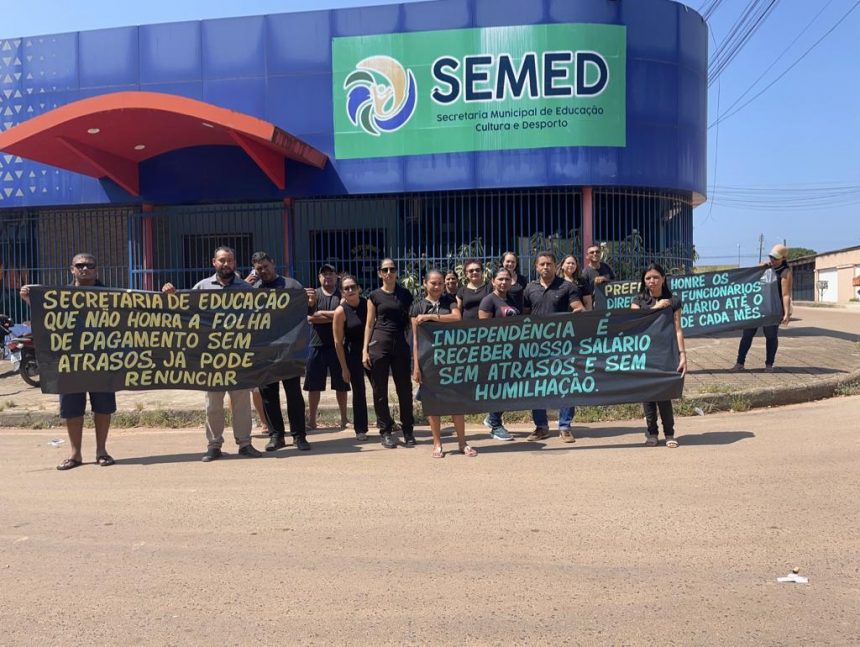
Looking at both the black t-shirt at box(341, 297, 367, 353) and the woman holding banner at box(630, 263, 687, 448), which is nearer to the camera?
the woman holding banner at box(630, 263, 687, 448)

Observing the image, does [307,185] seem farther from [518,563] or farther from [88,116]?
[518,563]

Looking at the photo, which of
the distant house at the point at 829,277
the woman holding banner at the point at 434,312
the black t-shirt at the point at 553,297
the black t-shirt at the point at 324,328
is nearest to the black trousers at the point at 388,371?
the woman holding banner at the point at 434,312

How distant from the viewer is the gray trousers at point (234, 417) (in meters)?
6.54

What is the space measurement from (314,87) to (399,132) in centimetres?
181

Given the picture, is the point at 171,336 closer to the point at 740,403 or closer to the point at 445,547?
the point at 445,547

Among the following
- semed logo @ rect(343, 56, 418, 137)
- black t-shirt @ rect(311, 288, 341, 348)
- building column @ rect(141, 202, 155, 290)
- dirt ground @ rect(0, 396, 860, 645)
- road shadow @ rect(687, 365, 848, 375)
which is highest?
semed logo @ rect(343, 56, 418, 137)

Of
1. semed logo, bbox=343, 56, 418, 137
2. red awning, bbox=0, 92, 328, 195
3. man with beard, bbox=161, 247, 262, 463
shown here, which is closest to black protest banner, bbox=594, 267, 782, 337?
man with beard, bbox=161, 247, 262, 463

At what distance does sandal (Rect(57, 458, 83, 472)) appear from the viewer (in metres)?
6.22

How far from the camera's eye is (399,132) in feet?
43.3

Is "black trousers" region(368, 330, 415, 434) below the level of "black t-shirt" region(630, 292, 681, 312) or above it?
below

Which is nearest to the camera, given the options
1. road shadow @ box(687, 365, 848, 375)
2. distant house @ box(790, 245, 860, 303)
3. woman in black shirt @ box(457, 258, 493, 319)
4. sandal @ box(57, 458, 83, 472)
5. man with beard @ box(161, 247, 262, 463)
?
sandal @ box(57, 458, 83, 472)

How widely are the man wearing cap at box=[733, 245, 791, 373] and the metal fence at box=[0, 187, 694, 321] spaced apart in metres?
3.39

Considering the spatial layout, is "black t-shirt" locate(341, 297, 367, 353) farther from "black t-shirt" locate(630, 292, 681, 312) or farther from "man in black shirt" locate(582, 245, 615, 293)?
"man in black shirt" locate(582, 245, 615, 293)

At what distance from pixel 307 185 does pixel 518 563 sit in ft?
35.4
